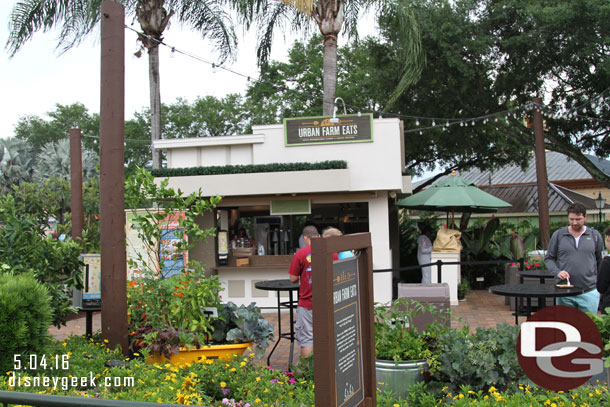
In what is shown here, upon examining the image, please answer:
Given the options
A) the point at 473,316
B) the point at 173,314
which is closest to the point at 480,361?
the point at 173,314

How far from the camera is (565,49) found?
19.4 metres

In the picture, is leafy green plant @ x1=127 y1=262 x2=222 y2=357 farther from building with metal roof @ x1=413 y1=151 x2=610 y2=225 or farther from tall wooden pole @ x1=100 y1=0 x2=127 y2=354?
building with metal roof @ x1=413 y1=151 x2=610 y2=225

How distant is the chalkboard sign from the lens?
292 cm

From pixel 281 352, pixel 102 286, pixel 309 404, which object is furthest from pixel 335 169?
pixel 309 404

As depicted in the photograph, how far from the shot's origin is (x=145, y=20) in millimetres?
17516

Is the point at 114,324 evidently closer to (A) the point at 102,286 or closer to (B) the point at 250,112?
(A) the point at 102,286

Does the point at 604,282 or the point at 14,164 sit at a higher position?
the point at 14,164

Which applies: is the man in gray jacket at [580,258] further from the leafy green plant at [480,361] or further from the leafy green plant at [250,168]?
the leafy green plant at [250,168]

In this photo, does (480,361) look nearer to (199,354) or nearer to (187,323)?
(199,354)

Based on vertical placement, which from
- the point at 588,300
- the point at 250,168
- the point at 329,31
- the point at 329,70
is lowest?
the point at 588,300

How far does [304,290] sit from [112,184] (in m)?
2.35

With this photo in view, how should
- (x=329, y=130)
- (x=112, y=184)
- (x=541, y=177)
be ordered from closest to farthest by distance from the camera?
(x=112, y=184), (x=329, y=130), (x=541, y=177)

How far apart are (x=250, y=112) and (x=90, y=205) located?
1409cm

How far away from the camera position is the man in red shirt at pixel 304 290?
6652mm
